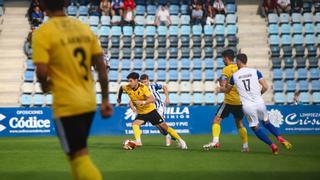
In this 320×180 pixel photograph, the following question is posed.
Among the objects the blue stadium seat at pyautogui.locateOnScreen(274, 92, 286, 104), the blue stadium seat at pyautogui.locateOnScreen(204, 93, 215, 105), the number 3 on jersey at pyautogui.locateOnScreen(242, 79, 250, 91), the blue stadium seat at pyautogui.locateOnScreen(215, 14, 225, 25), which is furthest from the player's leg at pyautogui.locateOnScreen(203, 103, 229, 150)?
the blue stadium seat at pyautogui.locateOnScreen(215, 14, 225, 25)

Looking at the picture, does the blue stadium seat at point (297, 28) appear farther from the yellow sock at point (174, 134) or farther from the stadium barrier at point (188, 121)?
the yellow sock at point (174, 134)

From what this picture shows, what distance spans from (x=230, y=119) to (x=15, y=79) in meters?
10.4

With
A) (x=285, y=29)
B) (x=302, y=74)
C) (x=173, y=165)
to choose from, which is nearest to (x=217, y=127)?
(x=173, y=165)

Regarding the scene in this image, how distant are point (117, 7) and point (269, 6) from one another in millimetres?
7969

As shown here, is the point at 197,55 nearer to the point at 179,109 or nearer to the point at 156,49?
the point at 156,49

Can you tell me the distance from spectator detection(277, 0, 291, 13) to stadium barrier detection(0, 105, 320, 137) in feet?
27.0

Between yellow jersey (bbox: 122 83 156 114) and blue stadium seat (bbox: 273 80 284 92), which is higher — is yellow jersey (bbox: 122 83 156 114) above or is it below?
above

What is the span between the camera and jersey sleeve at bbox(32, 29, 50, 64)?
5027 mm

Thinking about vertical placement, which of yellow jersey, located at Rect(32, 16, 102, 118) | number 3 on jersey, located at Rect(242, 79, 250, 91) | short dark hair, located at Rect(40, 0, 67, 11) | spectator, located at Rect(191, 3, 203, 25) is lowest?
number 3 on jersey, located at Rect(242, 79, 250, 91)

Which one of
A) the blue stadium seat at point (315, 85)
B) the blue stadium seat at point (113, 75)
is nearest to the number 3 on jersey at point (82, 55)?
the blue stadium seat at point (113, 75)

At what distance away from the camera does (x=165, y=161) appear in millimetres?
10328

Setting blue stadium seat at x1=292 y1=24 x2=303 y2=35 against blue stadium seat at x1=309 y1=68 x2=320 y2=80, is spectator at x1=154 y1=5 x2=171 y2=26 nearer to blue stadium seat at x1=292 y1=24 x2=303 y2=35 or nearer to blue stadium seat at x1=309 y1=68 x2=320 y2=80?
blue stadium seat at x1=292 y1=24 x2=303 y2=35

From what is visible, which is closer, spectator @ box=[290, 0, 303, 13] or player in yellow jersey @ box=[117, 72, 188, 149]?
player in yellow jersey @ box=[117, 72, 188, 149]

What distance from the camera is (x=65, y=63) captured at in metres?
5.17
